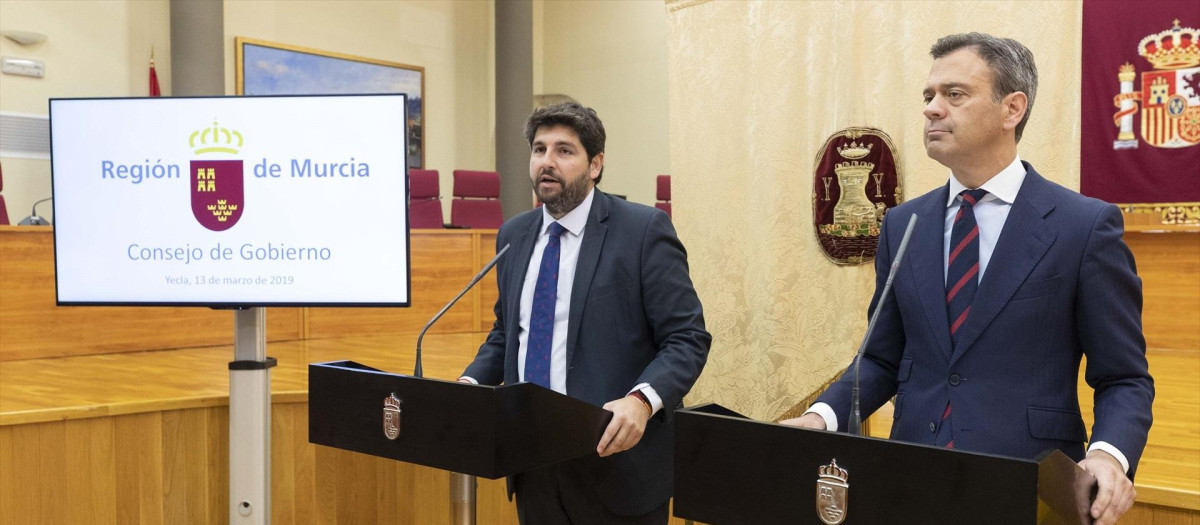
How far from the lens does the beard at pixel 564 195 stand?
6.65ft

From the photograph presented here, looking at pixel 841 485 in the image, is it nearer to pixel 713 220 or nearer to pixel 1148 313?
pixel 713 220

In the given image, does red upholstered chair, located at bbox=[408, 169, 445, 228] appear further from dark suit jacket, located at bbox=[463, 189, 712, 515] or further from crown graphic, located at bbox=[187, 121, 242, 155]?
dark suit jacket, located at bbox=[463, 189, 712, 515]

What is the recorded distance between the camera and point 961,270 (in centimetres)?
138

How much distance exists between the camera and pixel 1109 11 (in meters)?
6.02

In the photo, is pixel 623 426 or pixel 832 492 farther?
pixel 623 426

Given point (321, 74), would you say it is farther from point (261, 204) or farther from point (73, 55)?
point (261, 204)

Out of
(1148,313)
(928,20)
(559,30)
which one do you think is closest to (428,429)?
(928,20)

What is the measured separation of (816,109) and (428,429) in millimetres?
1640

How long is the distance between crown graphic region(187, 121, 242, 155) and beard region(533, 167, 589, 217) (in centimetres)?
118

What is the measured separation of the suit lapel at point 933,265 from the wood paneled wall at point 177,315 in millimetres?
4534

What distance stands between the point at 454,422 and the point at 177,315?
162 inches

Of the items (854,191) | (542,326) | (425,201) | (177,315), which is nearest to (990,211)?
(542,326)

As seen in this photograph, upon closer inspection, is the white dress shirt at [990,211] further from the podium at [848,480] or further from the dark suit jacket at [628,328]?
the dark suit jacket at [628,328]

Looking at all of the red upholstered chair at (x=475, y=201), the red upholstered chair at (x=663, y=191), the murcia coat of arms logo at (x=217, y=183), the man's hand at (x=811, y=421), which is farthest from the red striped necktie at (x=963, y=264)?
the red upholstered chair at (x=663, y=191)
